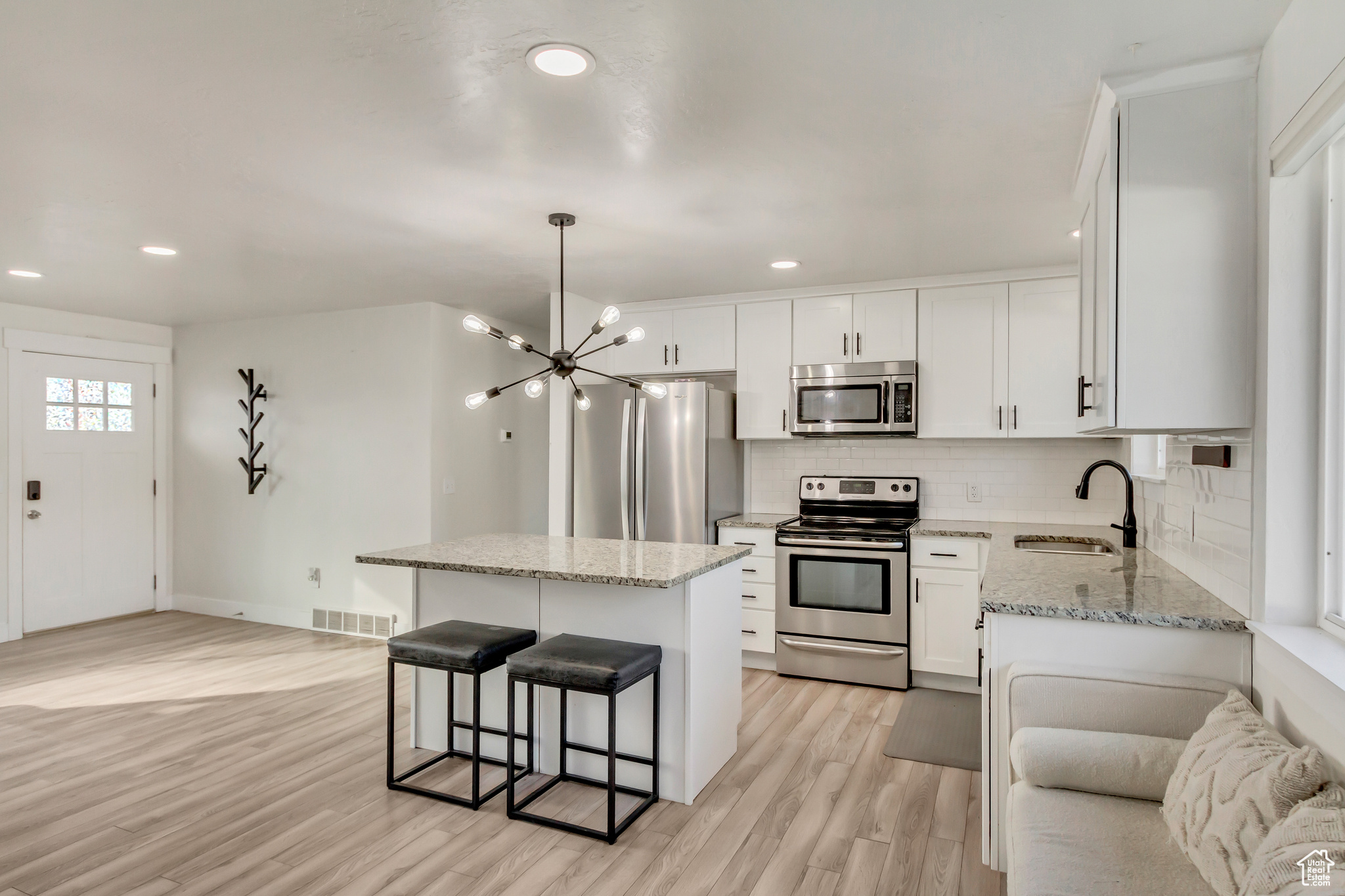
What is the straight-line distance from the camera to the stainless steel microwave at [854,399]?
4371mm

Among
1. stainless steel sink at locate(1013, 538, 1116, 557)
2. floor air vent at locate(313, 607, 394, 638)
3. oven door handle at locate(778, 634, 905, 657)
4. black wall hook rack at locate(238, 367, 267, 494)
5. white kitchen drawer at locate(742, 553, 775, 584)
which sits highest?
black wall hook rack at locate(238, 367, 267, 494)

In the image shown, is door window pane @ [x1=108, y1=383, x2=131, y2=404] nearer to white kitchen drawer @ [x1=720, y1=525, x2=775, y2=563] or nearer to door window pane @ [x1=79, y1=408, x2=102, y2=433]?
door window pane @ [x1=79, y1=408, x2=102, y2=433]

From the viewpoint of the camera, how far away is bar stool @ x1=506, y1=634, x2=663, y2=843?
2494 millimetres

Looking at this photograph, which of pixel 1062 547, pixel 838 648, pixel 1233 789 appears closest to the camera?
pixel 1233 789

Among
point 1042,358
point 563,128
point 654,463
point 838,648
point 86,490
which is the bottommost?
point 838,648

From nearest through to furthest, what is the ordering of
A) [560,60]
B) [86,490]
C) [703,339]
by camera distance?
[560,60] < [703,339] < [86,490]

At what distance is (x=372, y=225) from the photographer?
335cm

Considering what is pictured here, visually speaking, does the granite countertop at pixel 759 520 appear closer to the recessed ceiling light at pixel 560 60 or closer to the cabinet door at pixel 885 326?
the cabinet door at pixel 885 326

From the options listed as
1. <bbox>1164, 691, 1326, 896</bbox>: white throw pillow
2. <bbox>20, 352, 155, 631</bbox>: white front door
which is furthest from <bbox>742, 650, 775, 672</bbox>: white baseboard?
<bbox>20, 352, 155, 631</bbox>: white front door

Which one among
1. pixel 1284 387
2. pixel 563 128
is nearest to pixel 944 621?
pixel 1284 387

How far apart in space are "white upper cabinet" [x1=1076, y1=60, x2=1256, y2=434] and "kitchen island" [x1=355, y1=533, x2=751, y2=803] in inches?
58.1

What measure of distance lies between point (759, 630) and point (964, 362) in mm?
1886

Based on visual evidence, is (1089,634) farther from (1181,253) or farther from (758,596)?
(758,596)

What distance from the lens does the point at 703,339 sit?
4.86 meters
